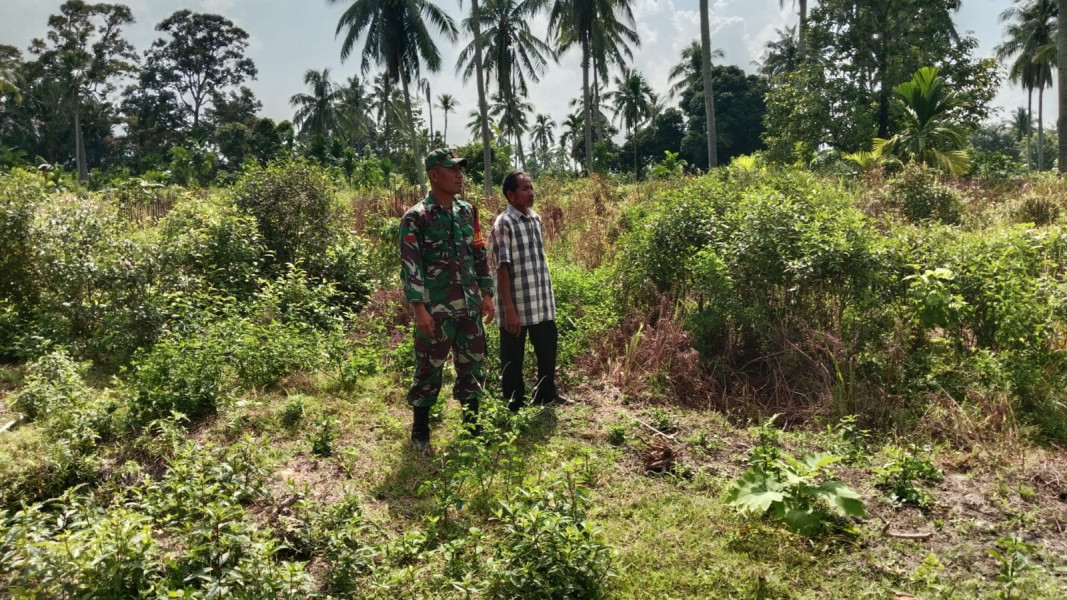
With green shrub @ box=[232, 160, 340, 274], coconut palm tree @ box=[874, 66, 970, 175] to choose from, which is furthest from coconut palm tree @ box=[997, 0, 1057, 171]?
green shrub @ box=[232, 160, 340, 274]

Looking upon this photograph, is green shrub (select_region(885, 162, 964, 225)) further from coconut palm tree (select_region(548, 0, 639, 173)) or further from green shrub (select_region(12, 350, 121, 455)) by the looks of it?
coconut palm tree (select_region(548, 0, 639, 173))

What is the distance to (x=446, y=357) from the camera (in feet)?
12.1

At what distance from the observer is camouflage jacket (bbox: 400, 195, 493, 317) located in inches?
139

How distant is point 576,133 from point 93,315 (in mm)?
38774

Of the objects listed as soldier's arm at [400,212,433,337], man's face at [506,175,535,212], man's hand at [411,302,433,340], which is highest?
man's face at [506,175,535,212]

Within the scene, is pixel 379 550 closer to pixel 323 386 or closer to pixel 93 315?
pixel 323 386

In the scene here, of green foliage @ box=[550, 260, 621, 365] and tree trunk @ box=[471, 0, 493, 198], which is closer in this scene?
green foliage @ box=[550, 260, 621, 365]

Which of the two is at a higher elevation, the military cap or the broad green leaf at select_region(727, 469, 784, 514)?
the military cap

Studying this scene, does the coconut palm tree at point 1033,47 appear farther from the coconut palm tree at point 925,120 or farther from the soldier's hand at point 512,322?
the soldier's hand at point 512,322

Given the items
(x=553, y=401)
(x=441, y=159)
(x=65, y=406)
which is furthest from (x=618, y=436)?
(x=65, y=406)

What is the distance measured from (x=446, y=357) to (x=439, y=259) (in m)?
0.59

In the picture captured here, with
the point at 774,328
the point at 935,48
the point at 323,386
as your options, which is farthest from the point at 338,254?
the point at 935,48

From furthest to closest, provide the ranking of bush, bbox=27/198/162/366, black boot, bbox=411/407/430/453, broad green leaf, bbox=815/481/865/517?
bush, bbox=27/198/162/366
black boot, bbox=411/407/430/453
broad green leaf, bbox=815/481/865/517

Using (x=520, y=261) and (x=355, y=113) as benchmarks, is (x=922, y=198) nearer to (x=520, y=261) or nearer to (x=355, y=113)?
(x=520, y=261)
